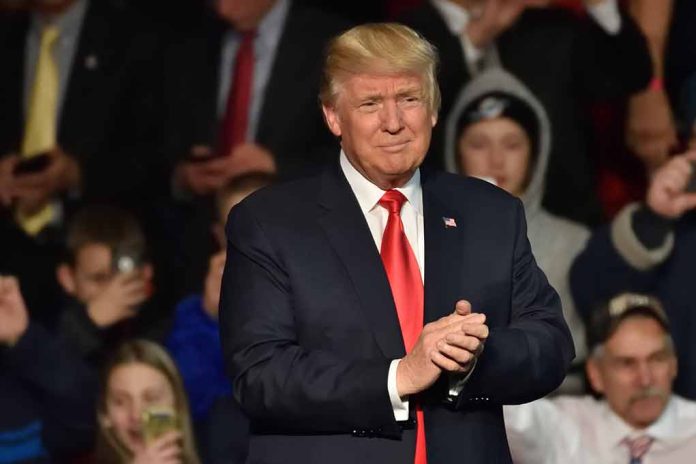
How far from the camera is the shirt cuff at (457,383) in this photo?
1.90 m

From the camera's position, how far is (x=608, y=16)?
4117 millimetres

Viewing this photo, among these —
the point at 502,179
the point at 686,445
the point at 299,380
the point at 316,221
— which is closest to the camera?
the point at 299,380

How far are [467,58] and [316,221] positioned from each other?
218 cm

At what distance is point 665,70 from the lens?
13.6 feet

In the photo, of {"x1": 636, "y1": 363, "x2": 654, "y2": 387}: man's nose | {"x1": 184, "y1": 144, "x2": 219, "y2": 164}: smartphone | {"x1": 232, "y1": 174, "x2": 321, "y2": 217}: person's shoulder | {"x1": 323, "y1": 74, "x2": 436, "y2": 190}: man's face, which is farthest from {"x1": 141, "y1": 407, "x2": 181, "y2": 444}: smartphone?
{"x1": 323, "y1": 74, "x2": 436, "y2": 190}: man's face

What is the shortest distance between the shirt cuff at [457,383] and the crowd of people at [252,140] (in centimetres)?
194

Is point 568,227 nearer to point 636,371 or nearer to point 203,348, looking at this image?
point 636,371

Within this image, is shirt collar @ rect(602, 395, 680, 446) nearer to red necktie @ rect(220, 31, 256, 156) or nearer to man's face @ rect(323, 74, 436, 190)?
red necktie @ rect(220, 31, 256, 156)

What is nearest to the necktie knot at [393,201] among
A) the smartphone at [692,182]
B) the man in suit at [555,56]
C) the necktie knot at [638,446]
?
the necktie knot at [638,446]

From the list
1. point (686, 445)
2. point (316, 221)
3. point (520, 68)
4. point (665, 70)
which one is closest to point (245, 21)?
point (520, 68)

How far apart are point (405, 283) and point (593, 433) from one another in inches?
66.2

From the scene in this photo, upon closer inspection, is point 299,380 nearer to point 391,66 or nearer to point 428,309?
point 428,309

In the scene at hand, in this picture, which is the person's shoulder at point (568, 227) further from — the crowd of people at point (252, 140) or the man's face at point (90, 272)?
the man's face at point (90, 272)

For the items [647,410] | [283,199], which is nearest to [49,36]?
[647,410]
